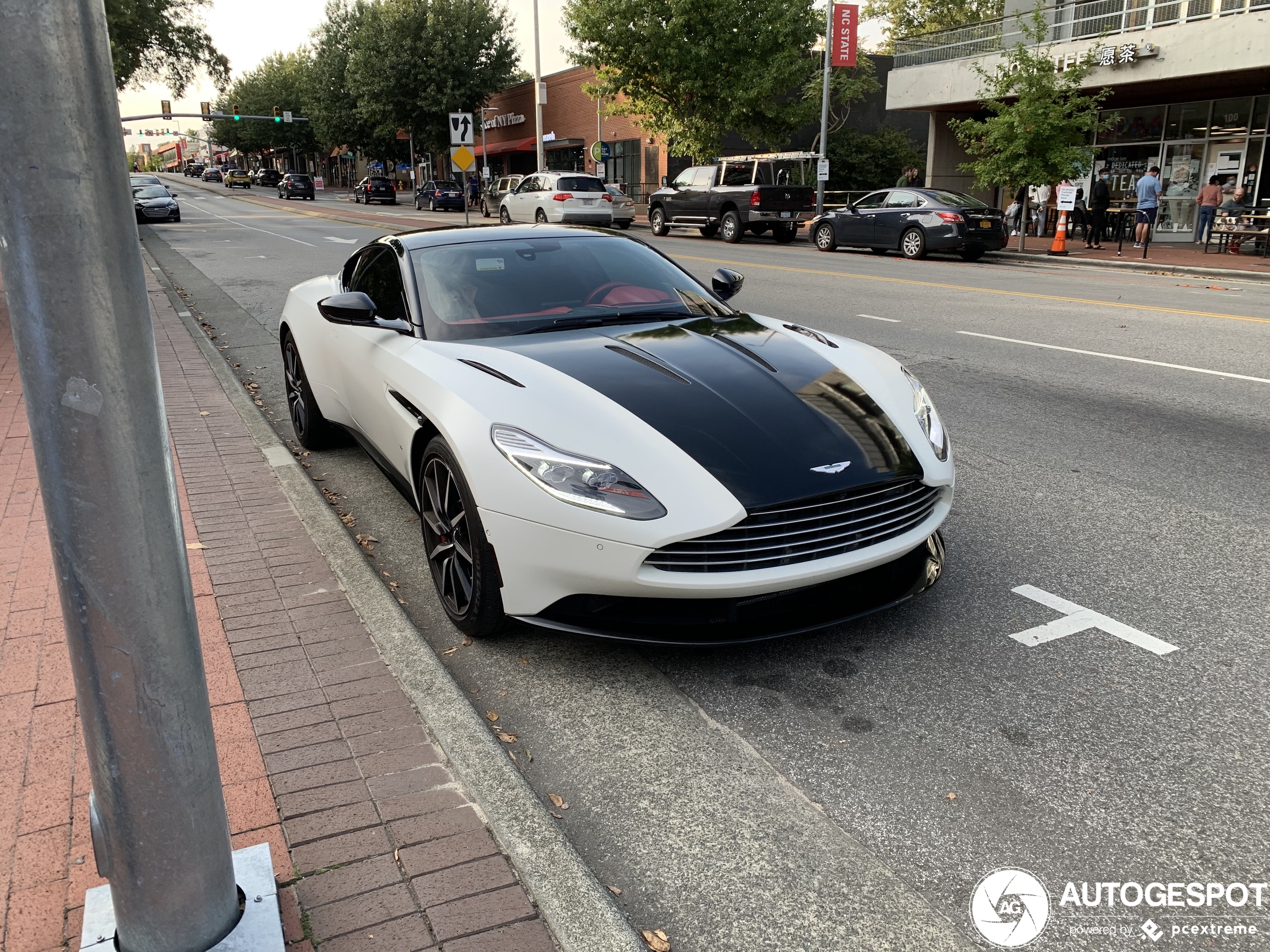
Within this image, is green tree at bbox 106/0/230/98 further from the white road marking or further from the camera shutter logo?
the camera shutter logo

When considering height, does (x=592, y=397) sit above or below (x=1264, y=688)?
above

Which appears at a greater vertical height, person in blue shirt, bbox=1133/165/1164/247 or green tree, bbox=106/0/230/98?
green tree, bbox=106/0/230/98

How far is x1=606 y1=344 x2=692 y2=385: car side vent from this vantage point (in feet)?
13.1

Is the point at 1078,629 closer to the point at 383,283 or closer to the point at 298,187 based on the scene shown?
the point at 383,283

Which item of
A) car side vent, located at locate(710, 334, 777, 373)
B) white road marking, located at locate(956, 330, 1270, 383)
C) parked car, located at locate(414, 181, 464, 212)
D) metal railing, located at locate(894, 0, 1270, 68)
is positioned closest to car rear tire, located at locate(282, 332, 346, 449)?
car side vent, located at locate(710, 334, 777, 373)

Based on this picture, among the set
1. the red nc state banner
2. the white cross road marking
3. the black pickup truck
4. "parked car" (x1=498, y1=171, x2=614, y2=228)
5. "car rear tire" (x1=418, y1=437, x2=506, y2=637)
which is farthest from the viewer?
"parked car" (x1=498, y1=171, x2=614, y2=228)

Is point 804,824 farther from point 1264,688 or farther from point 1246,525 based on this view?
point 1246,525

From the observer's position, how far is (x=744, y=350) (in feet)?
14.4

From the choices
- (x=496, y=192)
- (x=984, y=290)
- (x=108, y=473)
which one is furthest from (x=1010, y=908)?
(x=496, y=192)

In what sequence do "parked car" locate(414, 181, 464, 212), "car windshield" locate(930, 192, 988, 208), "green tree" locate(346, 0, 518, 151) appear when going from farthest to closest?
"green tree" locate(346, 0, 518, 151), "parked car" locate(414, 181, 464, 212), "car windshield" locate(930, 192, 988, 208)

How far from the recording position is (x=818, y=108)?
41.4 m

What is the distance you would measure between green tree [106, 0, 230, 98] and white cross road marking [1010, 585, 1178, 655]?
134ft

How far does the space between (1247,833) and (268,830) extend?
266 centimetres

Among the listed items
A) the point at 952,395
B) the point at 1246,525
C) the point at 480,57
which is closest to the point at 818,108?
the point at 480,57
